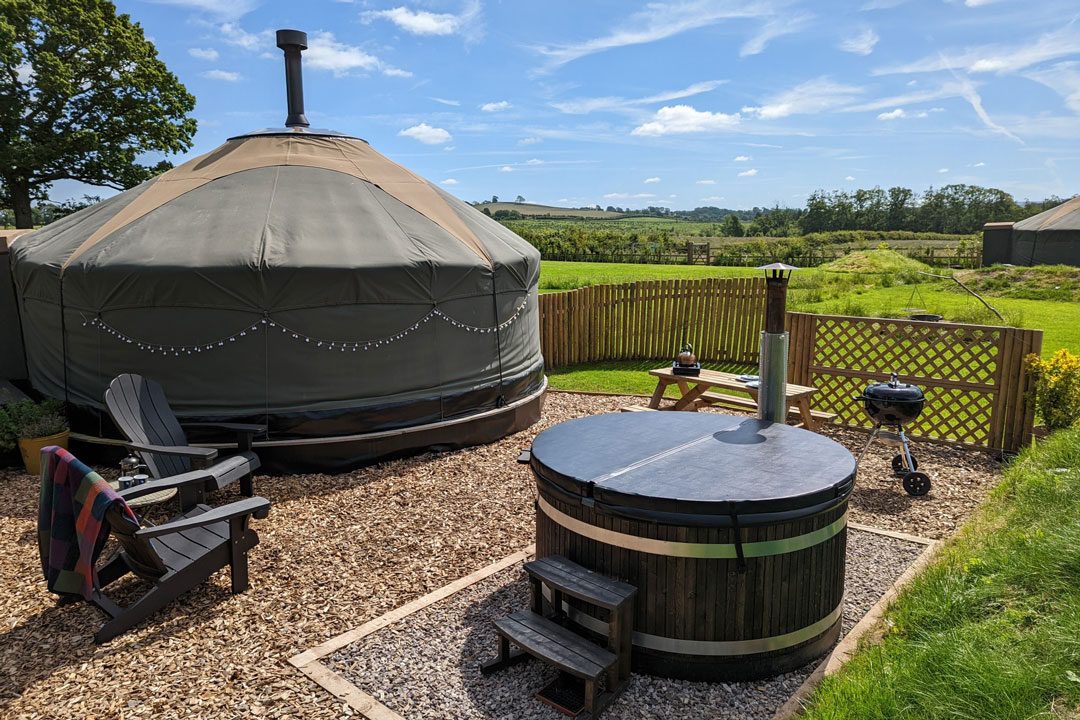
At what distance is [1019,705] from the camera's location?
2.44 metres

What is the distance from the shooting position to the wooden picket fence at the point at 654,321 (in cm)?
1146

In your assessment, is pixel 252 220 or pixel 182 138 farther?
pixel 182 138

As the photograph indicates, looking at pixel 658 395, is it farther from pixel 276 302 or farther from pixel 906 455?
pixel 276 302

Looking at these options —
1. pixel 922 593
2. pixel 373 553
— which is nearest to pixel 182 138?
pixel 373 553

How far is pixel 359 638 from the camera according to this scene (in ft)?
12.1

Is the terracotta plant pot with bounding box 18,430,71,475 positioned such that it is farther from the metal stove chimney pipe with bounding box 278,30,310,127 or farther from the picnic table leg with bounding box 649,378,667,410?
the picnic table leg with bounding box 649,378,667,410

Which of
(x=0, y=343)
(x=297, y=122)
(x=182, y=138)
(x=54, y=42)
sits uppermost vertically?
(x=54, y=42)

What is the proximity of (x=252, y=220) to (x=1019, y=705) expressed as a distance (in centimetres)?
646

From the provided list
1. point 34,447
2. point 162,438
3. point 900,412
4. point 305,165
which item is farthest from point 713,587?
point 305,165

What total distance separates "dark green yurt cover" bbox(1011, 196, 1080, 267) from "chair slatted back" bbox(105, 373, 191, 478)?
91.3ft

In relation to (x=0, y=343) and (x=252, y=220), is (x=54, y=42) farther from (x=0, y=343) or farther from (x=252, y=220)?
(x=252, y=220)

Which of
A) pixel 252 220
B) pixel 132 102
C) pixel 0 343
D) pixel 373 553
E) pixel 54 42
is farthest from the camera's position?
pixel 132 102

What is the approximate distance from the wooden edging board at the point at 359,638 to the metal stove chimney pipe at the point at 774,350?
1854 millimetres

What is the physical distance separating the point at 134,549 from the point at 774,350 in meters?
3.80
